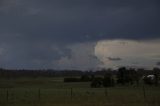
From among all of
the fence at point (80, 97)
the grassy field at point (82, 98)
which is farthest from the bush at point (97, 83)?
the fence at point (80, 97)

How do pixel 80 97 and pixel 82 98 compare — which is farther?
pixel 80 97

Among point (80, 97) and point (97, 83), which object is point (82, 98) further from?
point (97, 83)

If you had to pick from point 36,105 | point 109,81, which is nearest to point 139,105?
point 36,105

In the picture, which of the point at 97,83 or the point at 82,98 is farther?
the point at 97,83

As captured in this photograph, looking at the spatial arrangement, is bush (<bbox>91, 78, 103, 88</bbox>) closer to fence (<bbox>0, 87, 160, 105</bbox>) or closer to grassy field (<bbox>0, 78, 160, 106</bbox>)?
grassy field (<bbox>0, 78, 160, 106</bbox>)

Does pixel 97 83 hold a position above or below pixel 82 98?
above

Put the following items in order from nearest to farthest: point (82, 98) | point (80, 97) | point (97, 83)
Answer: point (82, 98) < point (80, 97) < point (97, 83)

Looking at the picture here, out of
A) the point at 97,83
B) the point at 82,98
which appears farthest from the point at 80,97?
the point at 97,83

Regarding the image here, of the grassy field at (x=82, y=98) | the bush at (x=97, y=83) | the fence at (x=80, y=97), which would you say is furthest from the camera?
Answer: the bush at (x=97, y=83)

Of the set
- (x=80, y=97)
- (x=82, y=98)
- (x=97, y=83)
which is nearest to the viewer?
(x=82, y=98)

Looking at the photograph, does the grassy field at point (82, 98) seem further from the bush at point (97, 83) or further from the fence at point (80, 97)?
the bush at point (97, 83)

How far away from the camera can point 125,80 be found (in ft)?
275

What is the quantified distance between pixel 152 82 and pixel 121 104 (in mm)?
48749

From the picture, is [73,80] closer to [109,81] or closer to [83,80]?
[83,80]
